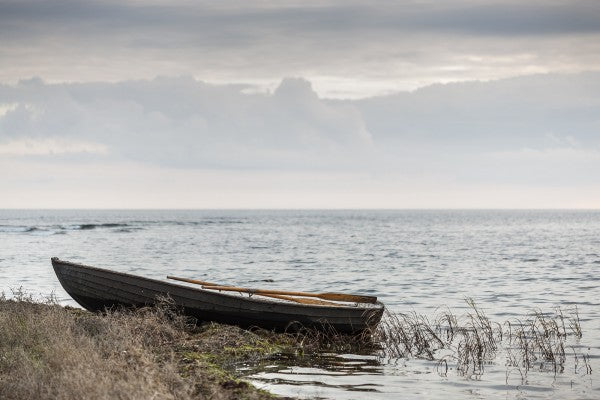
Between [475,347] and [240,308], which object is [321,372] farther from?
[475,347]

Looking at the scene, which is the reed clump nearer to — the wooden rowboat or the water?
the water

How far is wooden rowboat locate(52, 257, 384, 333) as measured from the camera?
55.0 feet

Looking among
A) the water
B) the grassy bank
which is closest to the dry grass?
the grassy bank

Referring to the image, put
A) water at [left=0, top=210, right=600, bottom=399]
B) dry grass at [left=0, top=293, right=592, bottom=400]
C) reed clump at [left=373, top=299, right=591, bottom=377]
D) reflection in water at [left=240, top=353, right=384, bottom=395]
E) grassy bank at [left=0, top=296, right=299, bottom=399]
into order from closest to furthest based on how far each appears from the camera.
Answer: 1. grassy bank at [left=0, top=296, right=299, bottom=399]
2. dry grass at [left=0, top=293, right=592, bottom=400]
3. reflection in water at [left=240, top=353, right=384, bottom=395]
4. water at [left=0, top=210, right=600, bottom=399]
5. reed clump at [left=373, top=299, right=591, bottom=377]

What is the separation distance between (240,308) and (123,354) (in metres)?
5.18

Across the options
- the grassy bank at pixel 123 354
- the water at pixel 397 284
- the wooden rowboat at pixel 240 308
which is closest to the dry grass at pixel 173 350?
the grassy bank at pixel 123 354

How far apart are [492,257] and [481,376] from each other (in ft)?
128

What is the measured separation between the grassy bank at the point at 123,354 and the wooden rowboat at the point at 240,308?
0.33 metres

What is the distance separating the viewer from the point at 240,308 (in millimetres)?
17000

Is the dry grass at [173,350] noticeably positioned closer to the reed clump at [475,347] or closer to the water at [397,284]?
the reed clump at [475,347]

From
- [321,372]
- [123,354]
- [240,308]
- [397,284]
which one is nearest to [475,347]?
[321,372]

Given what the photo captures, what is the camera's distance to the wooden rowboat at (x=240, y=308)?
16763 millimetres

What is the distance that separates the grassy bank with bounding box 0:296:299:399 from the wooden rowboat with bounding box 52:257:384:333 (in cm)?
33

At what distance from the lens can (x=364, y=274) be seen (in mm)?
38531
